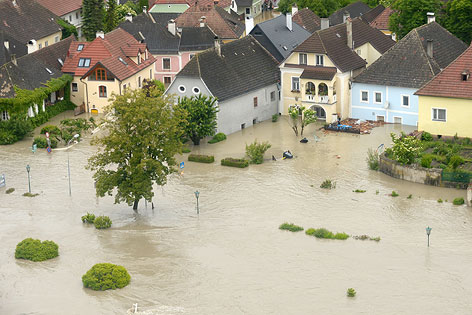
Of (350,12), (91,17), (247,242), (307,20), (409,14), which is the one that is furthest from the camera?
(350,12)

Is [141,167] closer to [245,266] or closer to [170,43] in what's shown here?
[245,266]

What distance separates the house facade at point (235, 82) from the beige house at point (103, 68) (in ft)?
23.5

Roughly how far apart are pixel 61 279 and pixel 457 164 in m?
25.6

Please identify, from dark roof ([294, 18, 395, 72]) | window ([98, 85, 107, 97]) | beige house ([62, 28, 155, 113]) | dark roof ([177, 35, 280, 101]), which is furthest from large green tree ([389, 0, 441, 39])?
window ([98, 85, 107, 97])

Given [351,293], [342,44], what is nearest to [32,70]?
[342,44]

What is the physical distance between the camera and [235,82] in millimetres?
71312

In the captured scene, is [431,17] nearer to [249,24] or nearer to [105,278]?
[249,24]

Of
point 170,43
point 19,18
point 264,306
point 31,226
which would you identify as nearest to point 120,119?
point 31,226

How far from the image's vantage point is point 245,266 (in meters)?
46.7

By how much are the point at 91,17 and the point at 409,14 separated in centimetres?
3404

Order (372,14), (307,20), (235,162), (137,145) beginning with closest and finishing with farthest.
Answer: (137,145), (235,162), (307,20), (372,14)

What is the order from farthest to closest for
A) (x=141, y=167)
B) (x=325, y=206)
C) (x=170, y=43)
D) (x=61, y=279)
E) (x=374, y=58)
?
1. (x=170, y=43)
2. (x=374, y=58)
3. (x=325, y=206)
4. (x=141, y=167)
5. (x=61, y=279)

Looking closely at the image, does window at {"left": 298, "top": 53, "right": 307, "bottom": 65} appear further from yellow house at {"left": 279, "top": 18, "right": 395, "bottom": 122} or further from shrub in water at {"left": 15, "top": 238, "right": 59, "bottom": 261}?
shrub in water at {"left": 15, "top": 238, "right": 59, "bottom": 261}

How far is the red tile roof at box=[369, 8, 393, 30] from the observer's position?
301 ft
